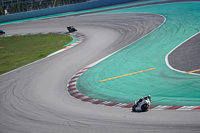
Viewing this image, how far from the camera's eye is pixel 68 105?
1417 centimetres

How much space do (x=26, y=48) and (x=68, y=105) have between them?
18.7m

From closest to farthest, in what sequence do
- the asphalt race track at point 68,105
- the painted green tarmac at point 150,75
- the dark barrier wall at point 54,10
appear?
the asphalt race track at point 68,105, the painted green tarmac at point 150,75, the dark barrier wall at point 54,10

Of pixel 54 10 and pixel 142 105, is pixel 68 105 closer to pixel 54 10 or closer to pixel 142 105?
pixel 142 105

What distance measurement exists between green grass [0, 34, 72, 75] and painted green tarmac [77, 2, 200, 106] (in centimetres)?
783

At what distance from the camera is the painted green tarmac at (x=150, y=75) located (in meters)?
13.6

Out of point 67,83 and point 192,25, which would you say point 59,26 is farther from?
point 67,83

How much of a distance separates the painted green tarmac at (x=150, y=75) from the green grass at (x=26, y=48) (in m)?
Answer: 7.83

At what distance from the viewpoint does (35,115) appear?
43.4 ft

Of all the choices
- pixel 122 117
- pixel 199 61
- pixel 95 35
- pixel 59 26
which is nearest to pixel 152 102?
pixel 122 117

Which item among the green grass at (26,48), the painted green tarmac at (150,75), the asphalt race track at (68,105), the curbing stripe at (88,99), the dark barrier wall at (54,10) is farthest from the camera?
the dark barrier wall at (54,10)

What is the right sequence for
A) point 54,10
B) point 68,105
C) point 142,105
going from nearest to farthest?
point 142,105, point 68,105, point 54,10

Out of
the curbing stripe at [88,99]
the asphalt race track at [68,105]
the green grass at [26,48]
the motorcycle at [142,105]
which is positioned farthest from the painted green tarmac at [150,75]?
the green grass at [26,48]

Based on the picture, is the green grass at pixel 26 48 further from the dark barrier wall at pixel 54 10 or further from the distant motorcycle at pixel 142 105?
the dark barrier wall at pixel 54 10

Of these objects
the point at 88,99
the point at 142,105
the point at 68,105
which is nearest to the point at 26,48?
the point at 88,99
